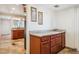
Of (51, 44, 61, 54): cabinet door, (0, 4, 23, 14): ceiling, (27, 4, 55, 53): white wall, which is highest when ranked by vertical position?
(0, 4, 23, 14): ceiling

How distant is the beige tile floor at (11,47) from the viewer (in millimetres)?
1047

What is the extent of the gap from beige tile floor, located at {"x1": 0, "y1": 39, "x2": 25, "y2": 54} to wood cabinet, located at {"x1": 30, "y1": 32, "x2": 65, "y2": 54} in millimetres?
119

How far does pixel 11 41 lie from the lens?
1.07m

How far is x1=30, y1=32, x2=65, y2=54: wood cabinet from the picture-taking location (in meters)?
1.05

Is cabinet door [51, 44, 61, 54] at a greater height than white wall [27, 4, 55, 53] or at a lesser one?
lesser

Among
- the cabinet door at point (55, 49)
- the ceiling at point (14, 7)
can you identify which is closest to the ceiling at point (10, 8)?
the ceiling at point (14, 7)

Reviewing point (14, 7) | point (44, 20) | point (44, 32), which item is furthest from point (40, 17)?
point (14, 7)

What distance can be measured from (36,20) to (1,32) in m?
0.42

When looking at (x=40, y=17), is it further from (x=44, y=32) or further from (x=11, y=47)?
(x=11, y=47)

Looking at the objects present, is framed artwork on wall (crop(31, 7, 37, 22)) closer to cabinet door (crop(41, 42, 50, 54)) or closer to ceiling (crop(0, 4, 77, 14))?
ceiling (crop(0, 4, 77, 14))

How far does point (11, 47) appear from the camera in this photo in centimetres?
106

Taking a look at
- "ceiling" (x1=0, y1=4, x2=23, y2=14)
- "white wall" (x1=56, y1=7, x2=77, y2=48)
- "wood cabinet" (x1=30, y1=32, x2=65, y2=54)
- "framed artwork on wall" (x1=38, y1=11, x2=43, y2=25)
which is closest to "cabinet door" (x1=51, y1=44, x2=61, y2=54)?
"wood cabinet" (x1=30, y1=32, x2=65, y2=54)

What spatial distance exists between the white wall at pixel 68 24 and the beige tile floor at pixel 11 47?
0.50 m
